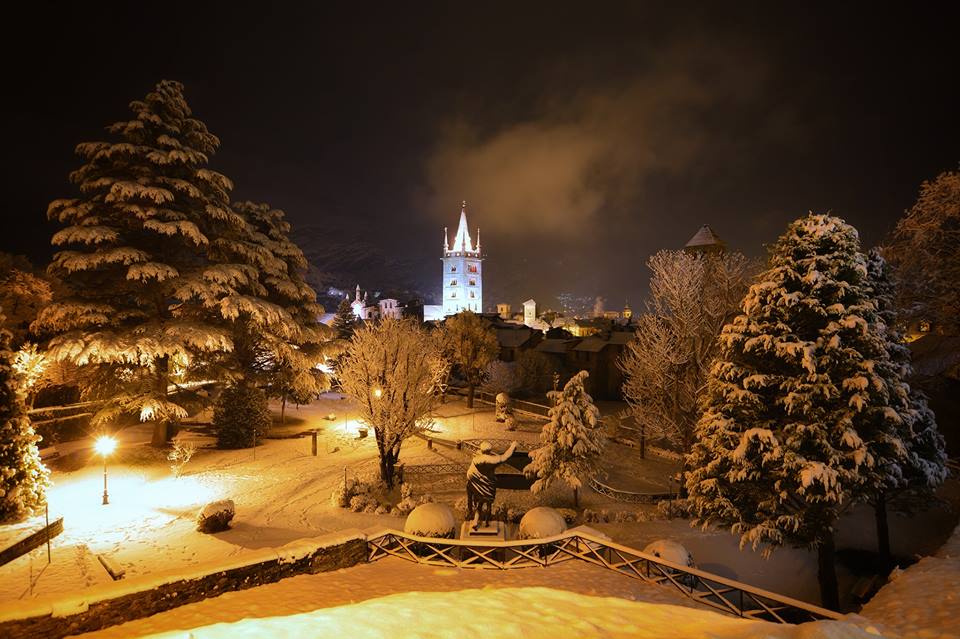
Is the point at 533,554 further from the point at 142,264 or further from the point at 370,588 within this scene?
the point at 142,264

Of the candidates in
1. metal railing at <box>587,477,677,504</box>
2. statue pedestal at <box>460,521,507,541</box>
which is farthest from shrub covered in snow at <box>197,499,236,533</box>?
metal railing at <box>587,477,677,504</box>

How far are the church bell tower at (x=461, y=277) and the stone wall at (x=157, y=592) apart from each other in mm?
101140

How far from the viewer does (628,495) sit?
741 inches

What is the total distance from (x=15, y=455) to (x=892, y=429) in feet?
70.5

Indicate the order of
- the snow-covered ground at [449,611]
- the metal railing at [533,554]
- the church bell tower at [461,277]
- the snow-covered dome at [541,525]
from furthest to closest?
the church bell tower at [461,277]
the snow-covered dome at [541,525]
the metal railing at [533,554]
the snow-covered ground at [449,611]

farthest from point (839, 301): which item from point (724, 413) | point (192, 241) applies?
point (192, 241)

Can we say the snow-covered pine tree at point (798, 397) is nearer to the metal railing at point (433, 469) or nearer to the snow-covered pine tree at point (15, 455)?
the metal railing at point (433, 469)

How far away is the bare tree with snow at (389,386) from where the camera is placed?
18047mm

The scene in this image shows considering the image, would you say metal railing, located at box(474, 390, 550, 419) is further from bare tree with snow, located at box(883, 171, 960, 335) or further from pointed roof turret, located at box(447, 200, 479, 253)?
pointed roof turret, located at box(447, 200, 479, 253)

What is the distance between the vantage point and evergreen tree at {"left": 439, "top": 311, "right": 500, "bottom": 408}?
117ft

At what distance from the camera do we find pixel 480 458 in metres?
12.1

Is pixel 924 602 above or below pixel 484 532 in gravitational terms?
above

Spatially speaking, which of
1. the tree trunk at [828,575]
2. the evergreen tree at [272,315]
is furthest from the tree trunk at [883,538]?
the evergreen tree at [272,315]

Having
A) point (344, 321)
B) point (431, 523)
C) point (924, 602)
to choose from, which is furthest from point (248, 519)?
point (344, 321)
